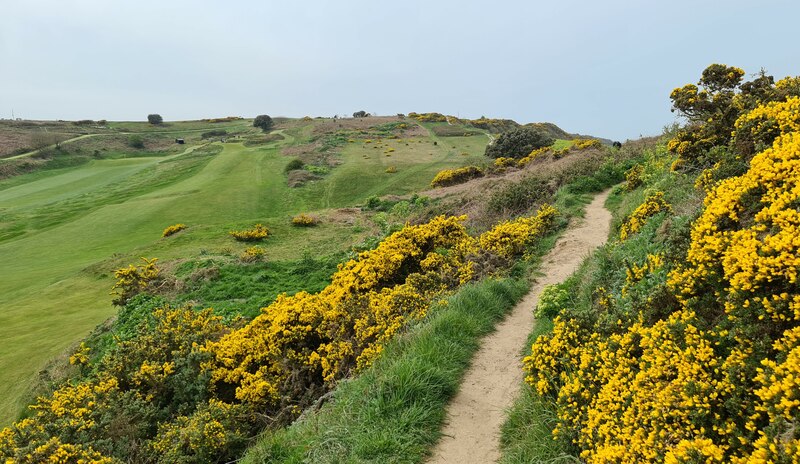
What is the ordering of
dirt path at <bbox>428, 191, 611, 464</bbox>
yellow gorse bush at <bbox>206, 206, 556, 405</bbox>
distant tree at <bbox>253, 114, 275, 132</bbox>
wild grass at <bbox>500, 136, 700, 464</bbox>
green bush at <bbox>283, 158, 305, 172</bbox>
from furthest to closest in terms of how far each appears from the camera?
distant tree at <bbox>253, 114, 275, 132</bbox>
green bush at <bbox>283, 158, 305, 172</bbox>
yellow gorse bush at <bbox>206, 206, 556, 405</bbox>
dirt path at <bbox>428, 191, 611, 464</bbox>
wild grass at <bbox>500, 136, 700, 464</bbox>

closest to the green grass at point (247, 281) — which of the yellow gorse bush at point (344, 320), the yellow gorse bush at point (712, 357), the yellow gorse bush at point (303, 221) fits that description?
the yellow gorse bush at point (344, 320)

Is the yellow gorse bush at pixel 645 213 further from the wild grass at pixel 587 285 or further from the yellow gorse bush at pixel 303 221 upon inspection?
the yellow gorse bush at pixel 303 221

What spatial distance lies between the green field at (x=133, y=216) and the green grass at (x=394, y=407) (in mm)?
9925

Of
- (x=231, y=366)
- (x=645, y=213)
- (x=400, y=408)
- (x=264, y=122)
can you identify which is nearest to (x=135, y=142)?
(x=264, y=122)

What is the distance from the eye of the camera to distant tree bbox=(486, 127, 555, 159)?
41.1 metres

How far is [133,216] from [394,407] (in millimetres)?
31300

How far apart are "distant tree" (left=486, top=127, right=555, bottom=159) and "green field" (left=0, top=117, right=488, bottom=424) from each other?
3.08 meters

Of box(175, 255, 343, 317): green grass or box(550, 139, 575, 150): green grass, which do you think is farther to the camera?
box(550, 139, 575, 150): green grass

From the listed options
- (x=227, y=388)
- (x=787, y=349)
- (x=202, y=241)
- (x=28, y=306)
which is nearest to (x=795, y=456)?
(x=787, y=349)

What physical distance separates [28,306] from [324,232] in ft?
43.1

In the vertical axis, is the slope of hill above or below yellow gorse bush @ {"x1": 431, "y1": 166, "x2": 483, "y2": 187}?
below

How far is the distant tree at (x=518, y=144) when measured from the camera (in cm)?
4106

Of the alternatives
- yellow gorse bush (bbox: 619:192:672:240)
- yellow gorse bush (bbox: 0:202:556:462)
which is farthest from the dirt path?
yellow gorse bush (bbox: 0:202:556:462)

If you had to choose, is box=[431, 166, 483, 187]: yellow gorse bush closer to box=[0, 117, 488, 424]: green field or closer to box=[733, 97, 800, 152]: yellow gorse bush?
box=[0, 117, 488, 424]: green field
